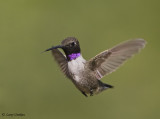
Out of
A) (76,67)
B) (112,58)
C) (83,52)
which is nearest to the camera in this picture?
(76,67)

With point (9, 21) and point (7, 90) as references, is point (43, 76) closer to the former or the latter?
point (7, 90)

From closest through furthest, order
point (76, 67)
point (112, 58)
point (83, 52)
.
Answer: point (76, 67) → point (112, 58) → point (83, 52)

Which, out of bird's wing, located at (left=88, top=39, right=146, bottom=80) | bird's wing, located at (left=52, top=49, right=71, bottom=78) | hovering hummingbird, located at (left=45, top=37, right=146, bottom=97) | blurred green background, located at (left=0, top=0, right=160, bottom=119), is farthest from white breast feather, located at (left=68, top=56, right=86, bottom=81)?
blurred green background, located at (left=0, top=0, right=160, bottom=119)

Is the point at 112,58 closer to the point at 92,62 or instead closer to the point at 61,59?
the point at 92,62

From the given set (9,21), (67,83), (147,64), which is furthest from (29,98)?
(147,64)

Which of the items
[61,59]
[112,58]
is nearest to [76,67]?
[112,58]

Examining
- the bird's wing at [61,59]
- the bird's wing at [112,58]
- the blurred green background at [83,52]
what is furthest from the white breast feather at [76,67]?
the blurred green background at [83,52]
